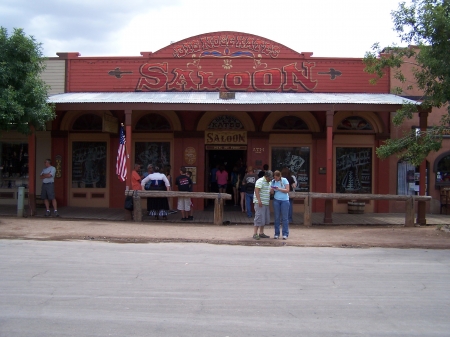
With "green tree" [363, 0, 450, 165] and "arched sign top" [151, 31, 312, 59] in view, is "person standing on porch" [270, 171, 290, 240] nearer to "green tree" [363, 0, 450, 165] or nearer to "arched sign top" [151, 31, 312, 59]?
"green tree" [363, 0, 450, 165]

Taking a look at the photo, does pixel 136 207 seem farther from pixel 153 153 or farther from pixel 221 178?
pixel 221 178

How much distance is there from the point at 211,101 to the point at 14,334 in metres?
10.0

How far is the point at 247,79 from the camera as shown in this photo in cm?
1658

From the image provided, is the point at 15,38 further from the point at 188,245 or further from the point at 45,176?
the point at 188,245

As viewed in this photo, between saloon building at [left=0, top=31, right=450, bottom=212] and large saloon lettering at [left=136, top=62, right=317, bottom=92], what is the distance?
35 millimetres

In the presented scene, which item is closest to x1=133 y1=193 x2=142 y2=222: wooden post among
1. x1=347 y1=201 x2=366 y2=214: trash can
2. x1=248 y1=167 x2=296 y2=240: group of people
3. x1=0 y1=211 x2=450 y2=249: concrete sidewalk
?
x1=0 y1=211 x2=450 y2=249: concrete sidewalk

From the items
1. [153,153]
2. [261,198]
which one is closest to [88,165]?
[153,153]

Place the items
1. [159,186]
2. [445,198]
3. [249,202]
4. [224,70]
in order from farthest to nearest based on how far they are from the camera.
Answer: [224,70] < [445,198] < [249,202] < [159,186]

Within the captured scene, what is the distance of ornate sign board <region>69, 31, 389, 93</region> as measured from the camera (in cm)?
1650

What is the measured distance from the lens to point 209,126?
1656 centimetres

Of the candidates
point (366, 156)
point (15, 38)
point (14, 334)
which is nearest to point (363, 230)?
point (366, 156)

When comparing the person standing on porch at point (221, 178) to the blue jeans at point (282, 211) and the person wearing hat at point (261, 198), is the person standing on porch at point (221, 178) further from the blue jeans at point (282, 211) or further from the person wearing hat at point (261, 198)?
the blue jeans at point (282, 211)

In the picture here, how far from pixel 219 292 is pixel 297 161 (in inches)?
415

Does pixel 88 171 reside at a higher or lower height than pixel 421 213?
higher
